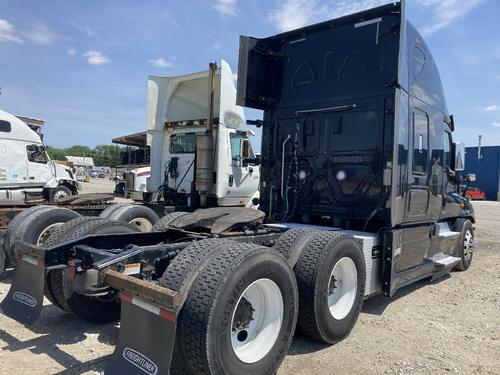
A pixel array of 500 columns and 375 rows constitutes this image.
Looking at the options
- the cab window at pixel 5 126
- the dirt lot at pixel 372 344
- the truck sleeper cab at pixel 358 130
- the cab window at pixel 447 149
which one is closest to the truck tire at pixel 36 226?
the dirt lot at pixel 372 344

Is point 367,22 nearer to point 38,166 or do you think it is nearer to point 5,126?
point 5,126

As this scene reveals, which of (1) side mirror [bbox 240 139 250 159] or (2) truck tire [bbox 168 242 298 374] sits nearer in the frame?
(2) truck tire [bbox 168 242 298 374]

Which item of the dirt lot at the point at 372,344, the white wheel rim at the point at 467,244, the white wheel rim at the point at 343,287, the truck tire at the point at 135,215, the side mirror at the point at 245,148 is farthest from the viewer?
the side mirror at the point at 245,148

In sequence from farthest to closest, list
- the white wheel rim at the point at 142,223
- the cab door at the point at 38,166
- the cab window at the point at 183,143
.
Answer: the cab door at the point at 38,166
the cab window at the point at 183,143
the white wheel rim at the point at 142,223

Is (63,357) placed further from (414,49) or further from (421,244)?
(414,49)

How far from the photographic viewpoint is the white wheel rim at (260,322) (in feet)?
10.4

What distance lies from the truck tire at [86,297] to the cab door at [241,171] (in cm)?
424

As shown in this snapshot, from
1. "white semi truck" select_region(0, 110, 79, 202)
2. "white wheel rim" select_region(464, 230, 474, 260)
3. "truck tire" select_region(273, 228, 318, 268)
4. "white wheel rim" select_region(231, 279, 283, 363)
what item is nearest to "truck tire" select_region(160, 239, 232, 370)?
"white wheel rim" select_region(231, 279, 283, 363)

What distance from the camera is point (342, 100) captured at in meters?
Answer: 5.55

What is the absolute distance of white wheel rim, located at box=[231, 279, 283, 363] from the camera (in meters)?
3.16

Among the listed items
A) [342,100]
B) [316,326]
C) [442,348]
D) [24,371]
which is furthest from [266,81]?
[24,371]

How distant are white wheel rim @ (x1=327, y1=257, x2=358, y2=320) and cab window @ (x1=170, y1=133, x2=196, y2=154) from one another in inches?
218

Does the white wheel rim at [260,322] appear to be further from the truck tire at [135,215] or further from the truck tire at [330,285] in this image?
the truck tire at [135,215]

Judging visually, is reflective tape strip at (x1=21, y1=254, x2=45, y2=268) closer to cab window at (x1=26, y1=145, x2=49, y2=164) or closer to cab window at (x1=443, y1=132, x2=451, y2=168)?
cab window at (x1=443, y1=132, x2=451, y2=168)
